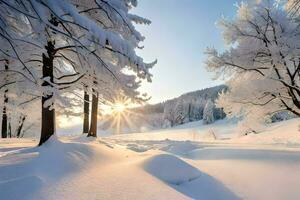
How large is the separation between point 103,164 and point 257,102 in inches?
389

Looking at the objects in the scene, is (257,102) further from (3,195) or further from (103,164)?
(3,195)

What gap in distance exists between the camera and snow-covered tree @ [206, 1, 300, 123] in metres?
12.6

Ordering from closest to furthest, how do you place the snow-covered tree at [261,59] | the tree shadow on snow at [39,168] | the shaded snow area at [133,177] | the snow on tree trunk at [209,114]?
1. the tree shadow on snow at [39,168]
2. the shaded snow area at [133,177]
3. the snow-covered tree at [261,59]
4. the snow on tree trunk at [209,114]

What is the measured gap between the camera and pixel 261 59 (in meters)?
13.6

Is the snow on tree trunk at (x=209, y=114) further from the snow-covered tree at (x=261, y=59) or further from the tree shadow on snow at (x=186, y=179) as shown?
the tree shadow on snow at (x=186, y=179)

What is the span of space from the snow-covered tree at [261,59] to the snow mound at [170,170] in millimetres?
6993

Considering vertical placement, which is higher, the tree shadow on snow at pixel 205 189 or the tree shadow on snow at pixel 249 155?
the tree shadow on snow at pixel 249 155

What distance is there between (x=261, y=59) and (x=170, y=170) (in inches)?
344

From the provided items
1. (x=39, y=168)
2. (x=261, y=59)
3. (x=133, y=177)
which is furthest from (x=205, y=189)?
(x=261, y=59)

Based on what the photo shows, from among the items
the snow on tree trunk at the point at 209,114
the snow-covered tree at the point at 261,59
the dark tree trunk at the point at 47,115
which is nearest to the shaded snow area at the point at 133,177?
the dark tree trunk at the point at 47,115

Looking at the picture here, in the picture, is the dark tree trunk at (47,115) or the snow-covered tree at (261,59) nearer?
the dark tree trunk at (47,115)

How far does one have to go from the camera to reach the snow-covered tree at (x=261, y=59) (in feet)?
41.3

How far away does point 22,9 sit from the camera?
386cm

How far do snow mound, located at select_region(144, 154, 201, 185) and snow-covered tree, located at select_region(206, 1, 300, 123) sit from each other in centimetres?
699
